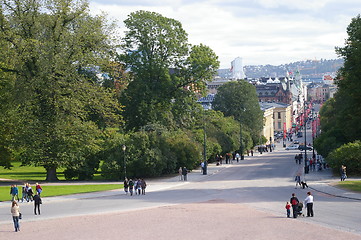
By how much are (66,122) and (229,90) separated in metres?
65.4

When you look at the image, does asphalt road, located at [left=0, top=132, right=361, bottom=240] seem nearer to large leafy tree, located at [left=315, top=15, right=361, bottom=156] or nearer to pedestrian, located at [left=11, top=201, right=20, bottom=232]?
pedestrian, located at [left=11, top=201, right=20, bottom=232]

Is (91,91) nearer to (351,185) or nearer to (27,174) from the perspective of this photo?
(27,174)

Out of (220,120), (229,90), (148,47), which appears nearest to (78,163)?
(148,47)

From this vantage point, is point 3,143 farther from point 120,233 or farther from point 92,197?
point 120,233

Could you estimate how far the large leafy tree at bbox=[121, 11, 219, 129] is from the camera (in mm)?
68688

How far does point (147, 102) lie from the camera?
226 ft

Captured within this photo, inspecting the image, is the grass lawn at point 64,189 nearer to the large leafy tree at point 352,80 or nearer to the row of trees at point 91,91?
the row of trees at point 91,91

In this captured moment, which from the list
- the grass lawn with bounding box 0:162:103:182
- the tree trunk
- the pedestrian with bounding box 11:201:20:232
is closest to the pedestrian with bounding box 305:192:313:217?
the pedestrian with bounding box 11:201:20:232

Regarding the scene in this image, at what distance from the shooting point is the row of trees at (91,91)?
5306cm

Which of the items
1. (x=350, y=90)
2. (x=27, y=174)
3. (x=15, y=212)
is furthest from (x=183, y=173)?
(x=15, y=212)

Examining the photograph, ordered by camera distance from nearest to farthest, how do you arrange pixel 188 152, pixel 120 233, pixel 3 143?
pixel 120 233
pixel 3 143
pixel 188 152

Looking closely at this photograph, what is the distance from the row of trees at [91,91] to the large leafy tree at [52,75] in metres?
0.09

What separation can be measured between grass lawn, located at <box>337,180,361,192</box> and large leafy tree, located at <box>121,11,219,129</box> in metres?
26.1

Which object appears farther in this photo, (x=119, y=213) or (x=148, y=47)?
(x=148, y=47)
